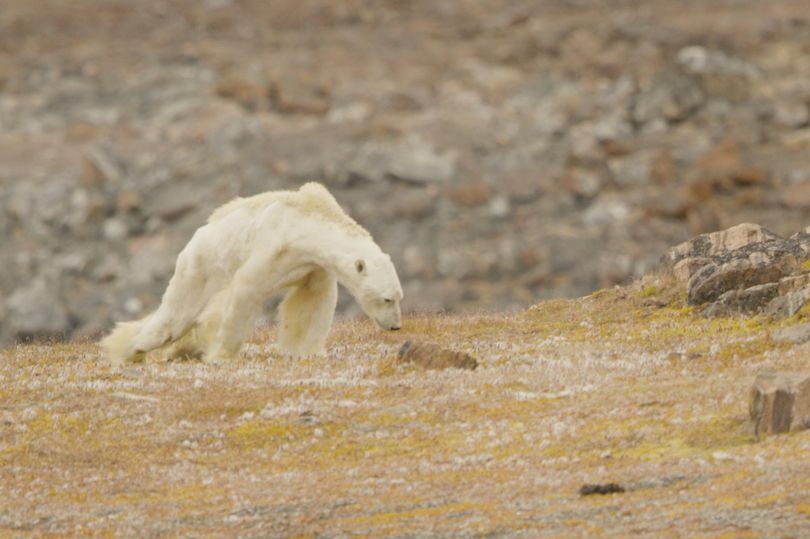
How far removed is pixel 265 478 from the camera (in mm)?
20688

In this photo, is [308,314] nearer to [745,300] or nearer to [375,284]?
[375,284]

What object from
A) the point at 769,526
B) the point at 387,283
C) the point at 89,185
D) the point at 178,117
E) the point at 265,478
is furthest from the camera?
the point at 178,117

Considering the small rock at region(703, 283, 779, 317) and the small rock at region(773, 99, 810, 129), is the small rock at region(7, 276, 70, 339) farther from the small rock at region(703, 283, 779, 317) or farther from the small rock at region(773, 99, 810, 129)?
the small rock at region(703, 283, 779, 317)

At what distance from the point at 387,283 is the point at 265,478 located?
8447mm

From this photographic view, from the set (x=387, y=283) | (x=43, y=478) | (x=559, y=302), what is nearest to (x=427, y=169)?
(x=559, y=302)

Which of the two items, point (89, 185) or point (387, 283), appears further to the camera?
point (89, 185)

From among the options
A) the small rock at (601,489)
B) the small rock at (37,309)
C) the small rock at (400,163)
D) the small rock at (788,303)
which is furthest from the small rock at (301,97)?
the small rock at (601,489)

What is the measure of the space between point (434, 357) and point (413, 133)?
95.0 m

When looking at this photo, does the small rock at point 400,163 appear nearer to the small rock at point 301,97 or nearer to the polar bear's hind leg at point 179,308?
the small rock at point 301,97

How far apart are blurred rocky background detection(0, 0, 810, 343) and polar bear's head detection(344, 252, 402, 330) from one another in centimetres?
5778

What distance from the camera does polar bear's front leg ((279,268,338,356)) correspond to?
29078 mm

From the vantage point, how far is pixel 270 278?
28.6m

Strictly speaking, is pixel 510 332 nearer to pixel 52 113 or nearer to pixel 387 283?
pixel 387 283

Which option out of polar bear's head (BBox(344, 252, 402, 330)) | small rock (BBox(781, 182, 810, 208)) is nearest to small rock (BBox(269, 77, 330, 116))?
small rock (BBox(781, 182, 810, 208))
